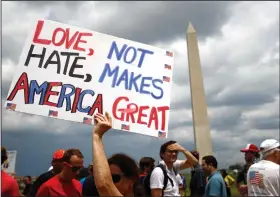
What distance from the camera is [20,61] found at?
→ 12.4ft

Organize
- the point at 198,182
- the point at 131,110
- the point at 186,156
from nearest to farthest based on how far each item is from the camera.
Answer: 1. the point at 131,110
2. the point at 186,156
3. the point at 198,182

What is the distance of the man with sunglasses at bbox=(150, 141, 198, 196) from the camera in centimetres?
481

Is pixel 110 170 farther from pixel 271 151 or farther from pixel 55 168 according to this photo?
pixel 55 168

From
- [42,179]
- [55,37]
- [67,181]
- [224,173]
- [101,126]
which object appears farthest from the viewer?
[224,173]

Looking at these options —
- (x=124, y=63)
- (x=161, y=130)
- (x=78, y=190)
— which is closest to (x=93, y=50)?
(x=124, y=63)

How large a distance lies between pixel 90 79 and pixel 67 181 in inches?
44.8

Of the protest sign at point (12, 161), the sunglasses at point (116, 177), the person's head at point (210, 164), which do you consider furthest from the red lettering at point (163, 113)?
the protest sign at point (12, 161)

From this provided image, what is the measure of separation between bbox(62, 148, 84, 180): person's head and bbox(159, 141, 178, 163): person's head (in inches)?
45.1

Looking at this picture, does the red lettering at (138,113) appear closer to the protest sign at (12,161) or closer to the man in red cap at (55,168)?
the man in red cap at (55,168)

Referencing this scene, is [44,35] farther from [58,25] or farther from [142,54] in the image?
[142,54]

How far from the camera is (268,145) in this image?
14.3 ft

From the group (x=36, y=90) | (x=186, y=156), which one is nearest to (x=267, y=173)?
(x=186, y=156)

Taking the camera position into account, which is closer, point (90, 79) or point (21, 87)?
point (21, 87)

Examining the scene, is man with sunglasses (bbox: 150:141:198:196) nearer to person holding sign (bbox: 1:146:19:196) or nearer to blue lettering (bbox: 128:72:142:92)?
blue lettering (bbox: 128:72:142:92)
